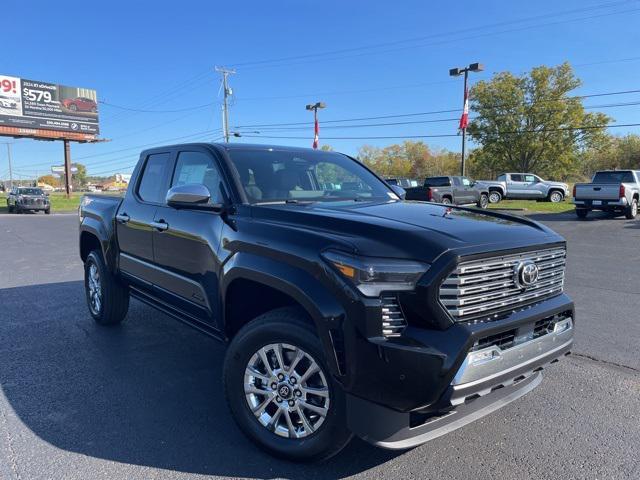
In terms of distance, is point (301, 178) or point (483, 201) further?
point (483, 201)

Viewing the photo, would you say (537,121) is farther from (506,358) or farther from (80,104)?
(506,358)

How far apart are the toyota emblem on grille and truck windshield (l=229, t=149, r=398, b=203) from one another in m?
1.53

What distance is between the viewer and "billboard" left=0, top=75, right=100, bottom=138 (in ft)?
138

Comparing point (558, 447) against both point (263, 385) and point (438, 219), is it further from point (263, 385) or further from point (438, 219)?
point (263, 385)

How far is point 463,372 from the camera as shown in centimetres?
228

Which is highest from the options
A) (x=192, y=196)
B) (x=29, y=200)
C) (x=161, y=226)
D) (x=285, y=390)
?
(x=192, y=196)

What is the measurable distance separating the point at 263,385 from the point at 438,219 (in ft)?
4.84

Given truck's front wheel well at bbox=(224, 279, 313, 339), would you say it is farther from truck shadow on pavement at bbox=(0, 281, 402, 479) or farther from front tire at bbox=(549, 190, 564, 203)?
front tire at bbox=(549, 190, 564, 203)

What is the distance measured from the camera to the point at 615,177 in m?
19.1

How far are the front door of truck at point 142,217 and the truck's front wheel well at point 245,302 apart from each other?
1.26m

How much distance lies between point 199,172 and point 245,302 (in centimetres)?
123

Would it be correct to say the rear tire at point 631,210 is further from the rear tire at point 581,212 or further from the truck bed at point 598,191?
the rear tire at point 581,212

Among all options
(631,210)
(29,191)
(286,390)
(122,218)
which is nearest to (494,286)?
(286,390)

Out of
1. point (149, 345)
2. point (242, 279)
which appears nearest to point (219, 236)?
point (242, 279)
